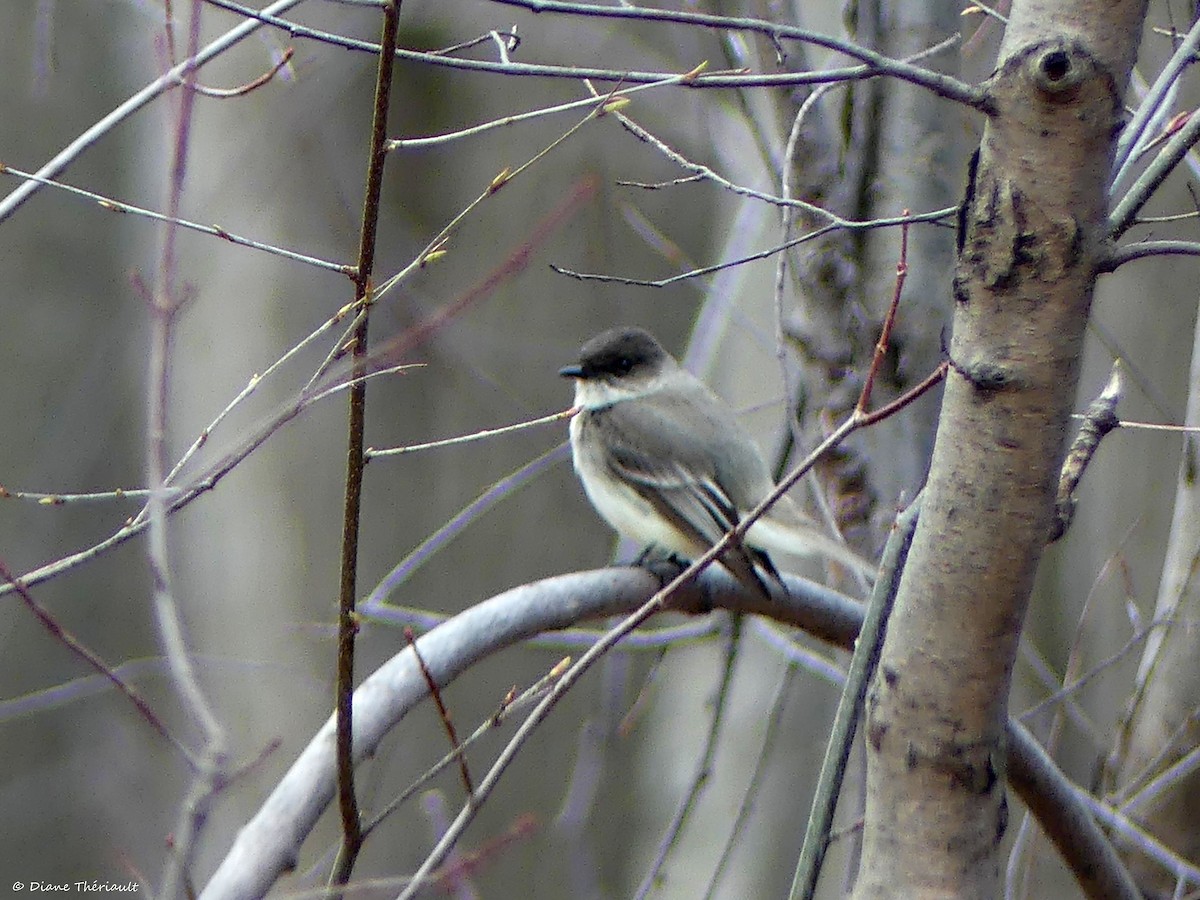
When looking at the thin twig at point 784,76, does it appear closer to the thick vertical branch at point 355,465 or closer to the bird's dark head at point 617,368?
the thick vertical branch at point 355,465

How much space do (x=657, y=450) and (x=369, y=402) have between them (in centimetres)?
171

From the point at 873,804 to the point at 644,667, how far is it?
4857 millimetres

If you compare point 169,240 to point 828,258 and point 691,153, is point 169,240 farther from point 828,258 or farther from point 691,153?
point 691,153

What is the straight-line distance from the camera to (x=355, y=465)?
1.28 m

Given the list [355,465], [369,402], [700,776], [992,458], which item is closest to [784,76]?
[992,458]

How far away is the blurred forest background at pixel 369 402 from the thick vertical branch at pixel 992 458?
10.3ft

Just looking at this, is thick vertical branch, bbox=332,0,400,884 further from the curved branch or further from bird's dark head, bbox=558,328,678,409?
bird's dark head, bbox=558,328,678,409

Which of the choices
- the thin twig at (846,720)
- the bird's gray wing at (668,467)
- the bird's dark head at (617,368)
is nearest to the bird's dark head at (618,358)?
the bird's dark head at (617,368)

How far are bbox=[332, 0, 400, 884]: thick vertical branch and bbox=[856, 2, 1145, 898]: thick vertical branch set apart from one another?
0.57m

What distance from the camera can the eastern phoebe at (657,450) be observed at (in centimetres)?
413

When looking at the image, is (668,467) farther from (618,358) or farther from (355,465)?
(355,465)

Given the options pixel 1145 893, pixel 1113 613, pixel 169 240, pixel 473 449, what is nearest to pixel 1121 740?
pixel 1145 893

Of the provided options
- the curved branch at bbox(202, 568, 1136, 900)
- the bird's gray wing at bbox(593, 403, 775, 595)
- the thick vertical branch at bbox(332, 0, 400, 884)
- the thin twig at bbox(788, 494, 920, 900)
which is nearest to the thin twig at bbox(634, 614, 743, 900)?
the curved branch at bbox(202, 568, 1136, 900)

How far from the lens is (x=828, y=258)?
3182mm
